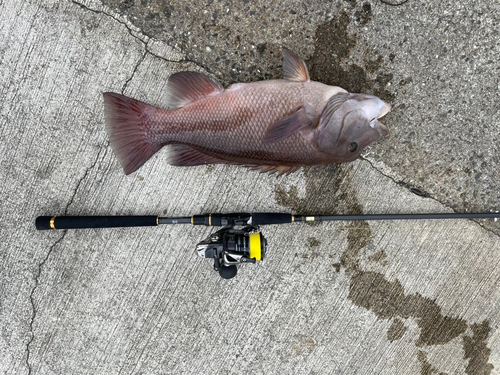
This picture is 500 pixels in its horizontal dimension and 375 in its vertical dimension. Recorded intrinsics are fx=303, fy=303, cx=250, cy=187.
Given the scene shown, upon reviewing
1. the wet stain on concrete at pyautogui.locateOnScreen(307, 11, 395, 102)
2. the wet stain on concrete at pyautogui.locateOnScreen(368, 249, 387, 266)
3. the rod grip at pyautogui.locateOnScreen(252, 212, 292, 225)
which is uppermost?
the wet stain on concrete at pyautogui.locateOnScreen(307, 11, 395, 102)

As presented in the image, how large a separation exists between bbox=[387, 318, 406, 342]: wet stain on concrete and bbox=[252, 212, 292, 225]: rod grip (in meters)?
1.23

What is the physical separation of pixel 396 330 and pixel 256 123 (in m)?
1.98

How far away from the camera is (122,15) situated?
7.00ft

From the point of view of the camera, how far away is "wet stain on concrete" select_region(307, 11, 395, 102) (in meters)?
2.14

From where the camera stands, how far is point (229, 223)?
206cm

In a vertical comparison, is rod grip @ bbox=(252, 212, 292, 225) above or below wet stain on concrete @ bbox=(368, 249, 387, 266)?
below

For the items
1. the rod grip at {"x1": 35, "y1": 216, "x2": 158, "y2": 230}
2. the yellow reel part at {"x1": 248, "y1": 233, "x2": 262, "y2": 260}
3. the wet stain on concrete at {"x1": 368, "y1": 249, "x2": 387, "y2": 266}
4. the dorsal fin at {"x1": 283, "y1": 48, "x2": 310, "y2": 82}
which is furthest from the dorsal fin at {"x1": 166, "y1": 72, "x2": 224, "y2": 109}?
the wet stain on concrete at {"x1": 368, "y1": 249, "x2": 387, "y2": 266}

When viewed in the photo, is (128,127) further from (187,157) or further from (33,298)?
(33,298)

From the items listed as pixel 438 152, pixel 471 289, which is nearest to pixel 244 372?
pixel 471 289

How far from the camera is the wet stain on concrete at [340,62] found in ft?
7.02

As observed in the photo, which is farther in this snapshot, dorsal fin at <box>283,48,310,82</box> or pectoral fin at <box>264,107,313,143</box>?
dorsal fin at <box>283,48,310,82</box>

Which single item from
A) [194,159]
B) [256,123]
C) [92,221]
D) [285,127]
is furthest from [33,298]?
[285,127]

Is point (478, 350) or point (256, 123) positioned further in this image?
point (478, 350)

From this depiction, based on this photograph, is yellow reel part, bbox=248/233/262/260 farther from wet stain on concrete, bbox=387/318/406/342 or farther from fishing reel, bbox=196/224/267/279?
wet stain on concrete, bbox=387/318/406/342
